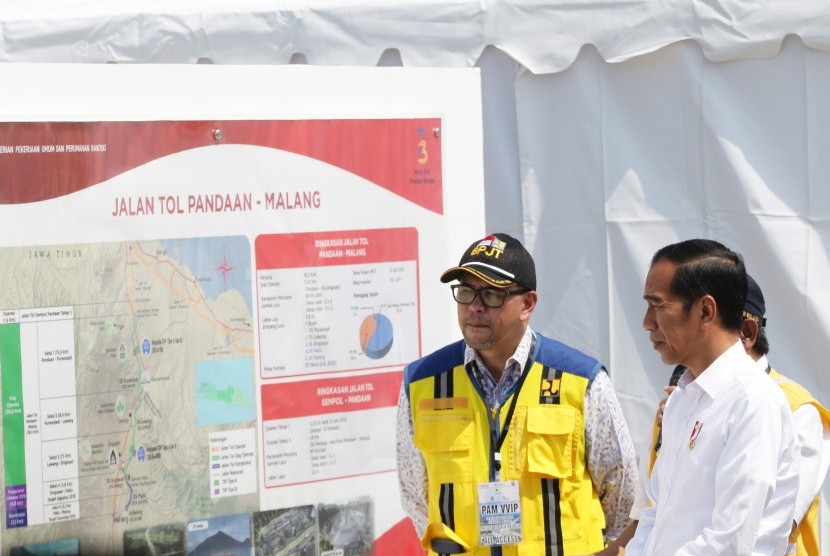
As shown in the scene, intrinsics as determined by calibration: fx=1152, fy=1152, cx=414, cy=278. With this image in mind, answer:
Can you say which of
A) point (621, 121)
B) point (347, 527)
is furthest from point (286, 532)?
point (621, 121)

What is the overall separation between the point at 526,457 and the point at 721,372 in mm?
739

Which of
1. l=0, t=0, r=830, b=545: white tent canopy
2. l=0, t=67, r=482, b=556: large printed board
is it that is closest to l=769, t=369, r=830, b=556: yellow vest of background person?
l=0, t=67, r=482, b=556: large printed board

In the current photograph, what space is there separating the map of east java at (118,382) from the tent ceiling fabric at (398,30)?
80.6 inches

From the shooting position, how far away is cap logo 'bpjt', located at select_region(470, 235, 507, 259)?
2711mm

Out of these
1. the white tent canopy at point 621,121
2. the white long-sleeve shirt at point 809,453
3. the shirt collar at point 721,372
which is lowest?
the white long-sleeve shirt at point 809,453

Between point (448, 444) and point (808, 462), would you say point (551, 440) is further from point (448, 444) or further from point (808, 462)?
point (808, 462)

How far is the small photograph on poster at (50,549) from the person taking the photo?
2663mm

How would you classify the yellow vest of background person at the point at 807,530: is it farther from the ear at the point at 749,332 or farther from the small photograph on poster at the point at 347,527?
the small photograph on poster at the point at 347,527

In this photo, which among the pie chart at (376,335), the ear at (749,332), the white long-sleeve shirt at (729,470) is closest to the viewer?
the white long-sleeve shirt at (729,470)

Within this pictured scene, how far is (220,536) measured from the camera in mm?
2891

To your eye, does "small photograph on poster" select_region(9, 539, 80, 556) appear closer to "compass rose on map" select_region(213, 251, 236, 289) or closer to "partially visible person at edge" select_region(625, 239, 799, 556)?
Answer: "compass rose on map" select_region(213, 251, 236, 289)

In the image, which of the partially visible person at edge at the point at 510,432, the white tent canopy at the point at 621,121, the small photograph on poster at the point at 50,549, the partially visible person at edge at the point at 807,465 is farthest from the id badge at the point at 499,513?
the white tent canopy at the point at 621,121

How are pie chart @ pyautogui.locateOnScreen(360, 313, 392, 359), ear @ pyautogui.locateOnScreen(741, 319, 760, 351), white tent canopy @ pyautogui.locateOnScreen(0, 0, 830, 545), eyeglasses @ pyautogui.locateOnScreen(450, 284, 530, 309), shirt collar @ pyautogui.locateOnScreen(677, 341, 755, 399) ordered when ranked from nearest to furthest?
shirt collar @ pyautogui.locateOnScreen(677, 341, 755, 399) < ear @ pyautogui.locateOnScreen(741, 319, 760, 351) < eyeglasses @ pyautogui.locateOnScreen(450, 284, 530, 309) < pie chart @ pyautogui.locateOnScreen(360, 313, 392, 359) < white tent canopy @ pyautogui.locateOnScreen(0, 0, 830, 545)

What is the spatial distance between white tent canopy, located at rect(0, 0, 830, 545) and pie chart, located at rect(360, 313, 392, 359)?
1.72 m
